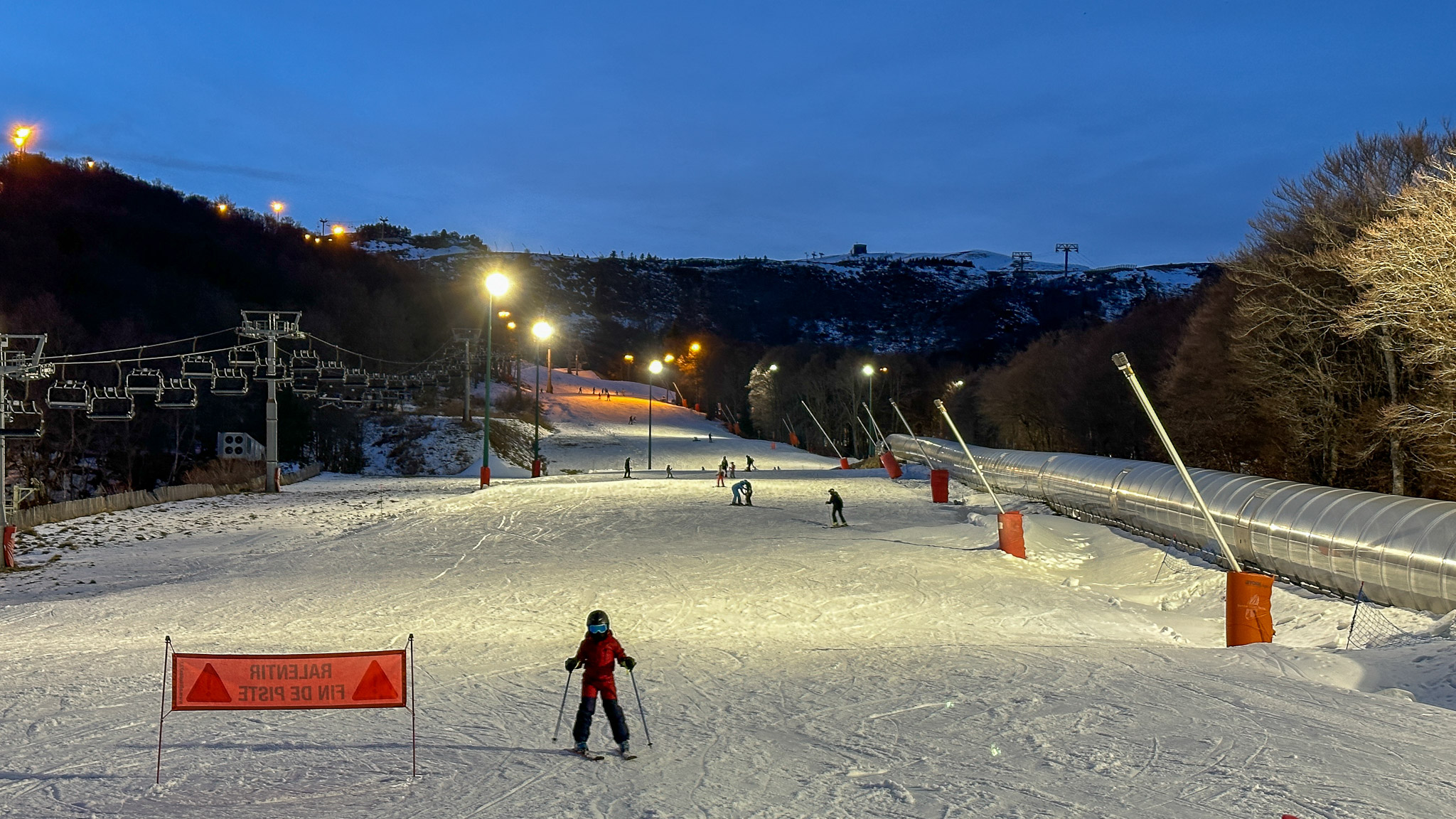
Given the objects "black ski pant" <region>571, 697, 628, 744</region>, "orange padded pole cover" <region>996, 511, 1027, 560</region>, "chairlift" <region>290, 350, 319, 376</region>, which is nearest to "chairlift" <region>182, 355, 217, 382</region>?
"chairlift" <region>290, 350, 319, 376</region>

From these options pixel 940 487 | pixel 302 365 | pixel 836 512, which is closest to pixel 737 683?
pixel 836 512

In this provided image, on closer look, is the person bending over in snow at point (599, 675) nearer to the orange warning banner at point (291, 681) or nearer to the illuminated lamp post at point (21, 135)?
the orange warning banner at point (291, 681)

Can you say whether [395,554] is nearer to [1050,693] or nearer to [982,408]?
[1050,693]

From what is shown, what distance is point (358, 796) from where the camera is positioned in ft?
28.2

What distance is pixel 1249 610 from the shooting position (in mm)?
16484

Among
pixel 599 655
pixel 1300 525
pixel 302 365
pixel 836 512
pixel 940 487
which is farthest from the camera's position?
pixel 302 365

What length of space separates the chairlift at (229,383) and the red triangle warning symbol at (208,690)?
94.7ft

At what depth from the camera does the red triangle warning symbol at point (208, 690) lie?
8.60 meters

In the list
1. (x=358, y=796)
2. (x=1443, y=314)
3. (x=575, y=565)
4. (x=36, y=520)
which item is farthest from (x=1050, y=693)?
(x=36, y=520)

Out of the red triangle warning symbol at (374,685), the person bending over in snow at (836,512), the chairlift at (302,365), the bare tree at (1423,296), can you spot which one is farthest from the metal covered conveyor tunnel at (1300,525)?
the chairlift at (302,365)

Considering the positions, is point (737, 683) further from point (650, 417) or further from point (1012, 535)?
point (650, 417)

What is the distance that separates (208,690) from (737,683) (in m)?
6.73

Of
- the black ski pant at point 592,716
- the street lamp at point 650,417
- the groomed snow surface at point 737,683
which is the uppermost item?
the street lamp at point 650,417

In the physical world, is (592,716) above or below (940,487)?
below
